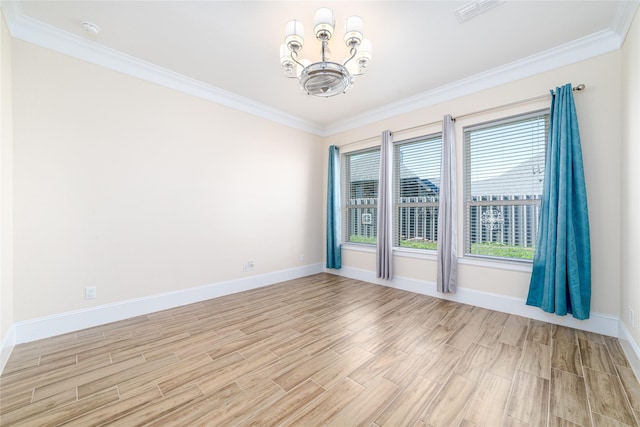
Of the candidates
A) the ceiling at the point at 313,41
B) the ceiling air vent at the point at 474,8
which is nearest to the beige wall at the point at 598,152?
the ceiling at the point at 313,41

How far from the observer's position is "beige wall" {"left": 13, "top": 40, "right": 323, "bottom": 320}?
2461mm

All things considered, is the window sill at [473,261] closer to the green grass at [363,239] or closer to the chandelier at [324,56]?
the green grass at [363,239]

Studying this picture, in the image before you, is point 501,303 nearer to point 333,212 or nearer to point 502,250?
point 502,250

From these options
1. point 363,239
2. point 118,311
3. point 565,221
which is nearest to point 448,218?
point 565,221

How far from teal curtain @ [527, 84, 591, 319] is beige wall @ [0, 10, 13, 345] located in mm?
5047

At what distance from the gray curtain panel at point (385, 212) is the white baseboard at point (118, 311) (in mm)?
1965

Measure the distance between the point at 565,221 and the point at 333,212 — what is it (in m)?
3.35

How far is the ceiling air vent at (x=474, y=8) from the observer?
2.15m

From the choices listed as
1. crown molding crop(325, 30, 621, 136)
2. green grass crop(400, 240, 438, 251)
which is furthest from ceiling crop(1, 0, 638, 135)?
green grass crop(400, 240, 438, 251)

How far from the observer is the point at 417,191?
13.7ft

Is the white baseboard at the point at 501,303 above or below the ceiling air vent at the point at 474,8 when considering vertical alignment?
below

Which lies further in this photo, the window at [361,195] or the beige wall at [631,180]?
the window at [361,195]

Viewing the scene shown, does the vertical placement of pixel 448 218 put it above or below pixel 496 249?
above

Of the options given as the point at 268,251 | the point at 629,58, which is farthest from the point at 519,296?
the point at 268,251
